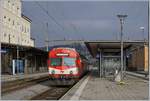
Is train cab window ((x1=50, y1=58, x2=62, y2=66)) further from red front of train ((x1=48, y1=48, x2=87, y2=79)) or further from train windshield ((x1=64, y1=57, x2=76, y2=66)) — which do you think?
train windshield ((x1=64, y1=57, x2=76, y2=66))

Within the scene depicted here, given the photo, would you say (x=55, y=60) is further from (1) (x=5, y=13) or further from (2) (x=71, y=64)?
(1) (x=5, y=13)

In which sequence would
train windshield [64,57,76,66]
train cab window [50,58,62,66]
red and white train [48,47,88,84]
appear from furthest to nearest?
1. train windshield [64,57,76,66]
2. train cab window [50,58,62,66]
3. red and white train [48,47,88,84]

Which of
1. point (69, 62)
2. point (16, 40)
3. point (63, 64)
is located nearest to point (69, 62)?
point (69, 62)

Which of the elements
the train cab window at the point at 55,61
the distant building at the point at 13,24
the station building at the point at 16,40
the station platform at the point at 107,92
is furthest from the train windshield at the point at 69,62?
the distant building at the point at 13,24

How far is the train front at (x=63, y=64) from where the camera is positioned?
27.2m

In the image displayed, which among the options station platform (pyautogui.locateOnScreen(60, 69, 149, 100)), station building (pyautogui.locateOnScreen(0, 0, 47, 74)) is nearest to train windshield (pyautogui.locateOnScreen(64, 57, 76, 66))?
station platform (pyautogui.locateOnScreen(60, 69, 149, 100))

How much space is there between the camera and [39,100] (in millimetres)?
17938

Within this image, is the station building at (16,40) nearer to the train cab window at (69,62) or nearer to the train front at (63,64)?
the train front at (63,64)

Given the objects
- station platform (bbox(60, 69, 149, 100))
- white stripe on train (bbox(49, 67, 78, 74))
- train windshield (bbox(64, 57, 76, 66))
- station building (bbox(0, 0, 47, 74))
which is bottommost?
station platform (bbox(60, 69, 149, 100))

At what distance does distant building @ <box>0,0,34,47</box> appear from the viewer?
64.2 meters

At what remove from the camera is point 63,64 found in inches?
1085

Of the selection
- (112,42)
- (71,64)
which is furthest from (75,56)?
(112,42)

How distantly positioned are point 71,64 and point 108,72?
11.7 meters

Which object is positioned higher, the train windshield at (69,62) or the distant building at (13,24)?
the distant building at (13,24)
